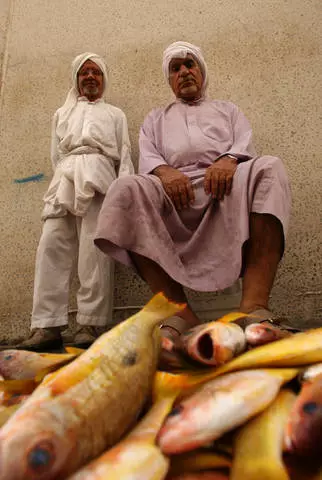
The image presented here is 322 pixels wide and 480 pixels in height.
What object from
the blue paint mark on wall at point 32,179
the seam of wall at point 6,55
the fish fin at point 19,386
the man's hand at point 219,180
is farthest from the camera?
the seam of wall at point 6,55

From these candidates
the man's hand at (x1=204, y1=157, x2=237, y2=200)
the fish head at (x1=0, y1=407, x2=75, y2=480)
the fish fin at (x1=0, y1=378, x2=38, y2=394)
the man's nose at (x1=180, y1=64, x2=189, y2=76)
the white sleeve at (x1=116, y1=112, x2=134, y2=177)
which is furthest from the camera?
the white sleeve at (x1=116, y1=112, x2=134, y2=177)

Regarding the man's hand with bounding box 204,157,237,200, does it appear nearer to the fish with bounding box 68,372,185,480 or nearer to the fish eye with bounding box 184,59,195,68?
the fish eye with bounding box 184,59,195,68

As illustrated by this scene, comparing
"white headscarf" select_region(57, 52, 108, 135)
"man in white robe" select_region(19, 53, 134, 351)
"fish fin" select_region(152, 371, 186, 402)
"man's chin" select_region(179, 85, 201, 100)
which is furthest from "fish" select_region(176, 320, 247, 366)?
"white headscarf" select_region(57, 52, 108, 135)

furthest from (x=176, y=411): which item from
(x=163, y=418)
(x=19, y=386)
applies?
(x=19, y=386)

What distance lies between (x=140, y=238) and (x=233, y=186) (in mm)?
395

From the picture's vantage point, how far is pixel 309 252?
2619 mm

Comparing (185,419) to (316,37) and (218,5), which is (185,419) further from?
(218,5)

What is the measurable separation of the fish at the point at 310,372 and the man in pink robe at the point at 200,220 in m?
0.53

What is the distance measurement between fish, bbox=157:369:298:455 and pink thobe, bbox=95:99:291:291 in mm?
849

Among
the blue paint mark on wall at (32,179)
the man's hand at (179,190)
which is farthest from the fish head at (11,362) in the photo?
the blue paint mark on wall at (32,179)

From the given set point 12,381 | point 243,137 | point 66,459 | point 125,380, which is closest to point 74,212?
point 243,137

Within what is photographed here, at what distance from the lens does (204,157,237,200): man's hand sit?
1761 millimetres

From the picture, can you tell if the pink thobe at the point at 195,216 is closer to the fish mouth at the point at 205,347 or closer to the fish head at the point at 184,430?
the fish mouth at the point at 205,347

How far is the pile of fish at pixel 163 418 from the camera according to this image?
57cm
